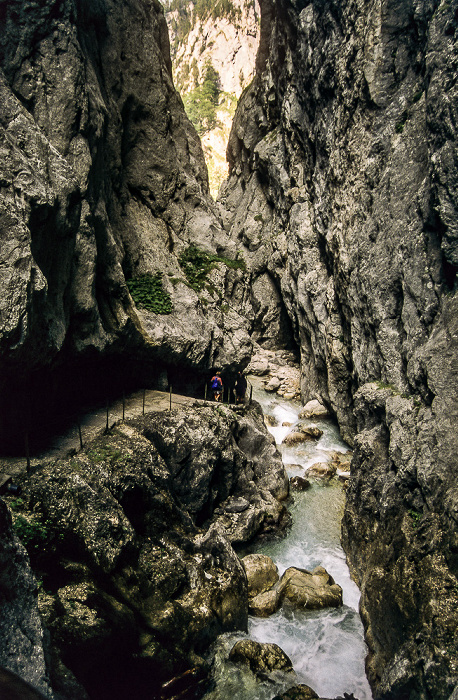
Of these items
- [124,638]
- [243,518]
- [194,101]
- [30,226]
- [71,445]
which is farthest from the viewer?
[194,101]

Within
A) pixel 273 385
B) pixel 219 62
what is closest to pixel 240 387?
pixel 273 385

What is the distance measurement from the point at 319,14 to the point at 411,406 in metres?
22.1

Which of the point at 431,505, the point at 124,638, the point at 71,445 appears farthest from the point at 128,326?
the point at 431,505

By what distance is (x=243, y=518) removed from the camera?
12.8 metres

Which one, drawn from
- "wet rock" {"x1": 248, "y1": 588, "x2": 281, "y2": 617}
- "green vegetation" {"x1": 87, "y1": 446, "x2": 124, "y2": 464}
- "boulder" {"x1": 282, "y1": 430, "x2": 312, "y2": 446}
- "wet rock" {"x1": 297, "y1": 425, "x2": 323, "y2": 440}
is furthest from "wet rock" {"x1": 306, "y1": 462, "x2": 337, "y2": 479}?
"green vegetation" {"x1": 87, "y1": 446, "x2": 124, "y2": 464}

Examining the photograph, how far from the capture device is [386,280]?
47.6 feet

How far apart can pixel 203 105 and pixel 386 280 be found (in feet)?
227

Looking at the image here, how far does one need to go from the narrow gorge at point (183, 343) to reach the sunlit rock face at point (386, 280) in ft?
0.26

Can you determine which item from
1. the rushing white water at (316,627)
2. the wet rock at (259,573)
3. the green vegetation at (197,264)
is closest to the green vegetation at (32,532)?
the rushing white water at (316,627)

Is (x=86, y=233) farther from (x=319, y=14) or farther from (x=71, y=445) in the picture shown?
(x=319, y=14)

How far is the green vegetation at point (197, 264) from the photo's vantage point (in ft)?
64.1

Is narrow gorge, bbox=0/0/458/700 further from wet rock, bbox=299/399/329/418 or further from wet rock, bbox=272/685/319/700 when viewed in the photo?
wet rock, bbox=272/685/319/700

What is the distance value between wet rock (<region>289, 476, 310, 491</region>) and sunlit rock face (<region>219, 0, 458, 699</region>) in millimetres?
3053

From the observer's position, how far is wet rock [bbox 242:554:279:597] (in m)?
11.0
